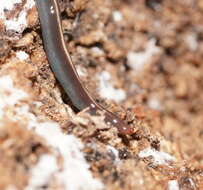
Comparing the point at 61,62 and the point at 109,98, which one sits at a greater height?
the point at 61,62

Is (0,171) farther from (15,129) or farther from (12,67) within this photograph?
(12,67)

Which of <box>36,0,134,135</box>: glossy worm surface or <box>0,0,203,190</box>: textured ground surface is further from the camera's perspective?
<box>36,0,134,135</box>: glossy worm surface

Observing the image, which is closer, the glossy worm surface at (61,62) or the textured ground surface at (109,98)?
the textured ground surface at (109,98)

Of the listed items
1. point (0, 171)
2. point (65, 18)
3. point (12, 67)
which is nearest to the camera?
point (0, 171)

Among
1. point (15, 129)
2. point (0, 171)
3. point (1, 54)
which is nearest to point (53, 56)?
point (1, 54)
